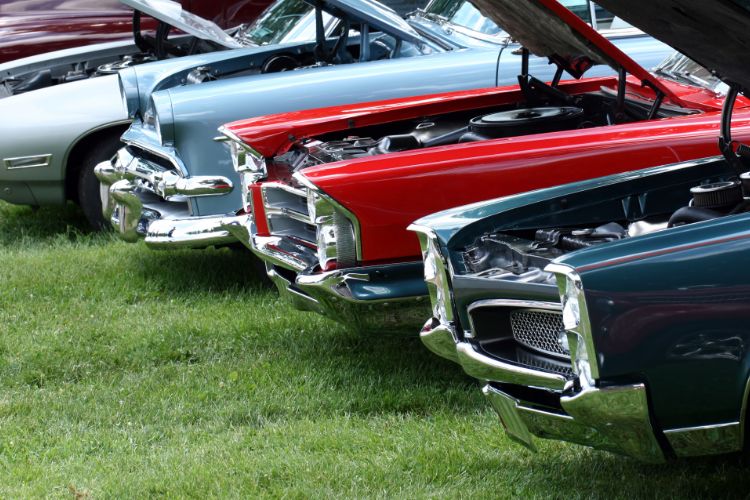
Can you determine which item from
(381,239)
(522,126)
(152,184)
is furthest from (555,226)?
(152,184)

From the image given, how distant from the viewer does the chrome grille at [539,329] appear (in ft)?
9.53

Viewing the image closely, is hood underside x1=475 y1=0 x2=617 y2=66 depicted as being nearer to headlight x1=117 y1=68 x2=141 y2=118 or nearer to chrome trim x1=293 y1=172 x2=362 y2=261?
chrome trim x1=293 y1=172 x2=362 y2=261

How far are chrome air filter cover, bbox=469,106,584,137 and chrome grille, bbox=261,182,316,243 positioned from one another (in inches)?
34.2

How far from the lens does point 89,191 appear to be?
7211mm

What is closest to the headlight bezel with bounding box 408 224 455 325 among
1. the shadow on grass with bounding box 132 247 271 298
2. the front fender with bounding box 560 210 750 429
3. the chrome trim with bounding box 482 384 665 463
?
the chrome trim with bounding box 482 384 665 463

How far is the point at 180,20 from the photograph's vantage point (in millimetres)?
7105

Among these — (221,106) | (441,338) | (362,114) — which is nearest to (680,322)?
(441,338)

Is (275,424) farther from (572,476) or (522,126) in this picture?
(522,126)

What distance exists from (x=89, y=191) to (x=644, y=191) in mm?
4602

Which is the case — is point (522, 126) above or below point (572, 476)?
above

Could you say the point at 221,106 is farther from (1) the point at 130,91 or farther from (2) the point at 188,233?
(1) the point at 130,91

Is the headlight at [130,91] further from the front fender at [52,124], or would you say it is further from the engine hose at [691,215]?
the engine hose at [691,215]

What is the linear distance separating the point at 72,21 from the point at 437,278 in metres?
8.07

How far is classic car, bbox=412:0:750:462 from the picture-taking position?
2500mm
